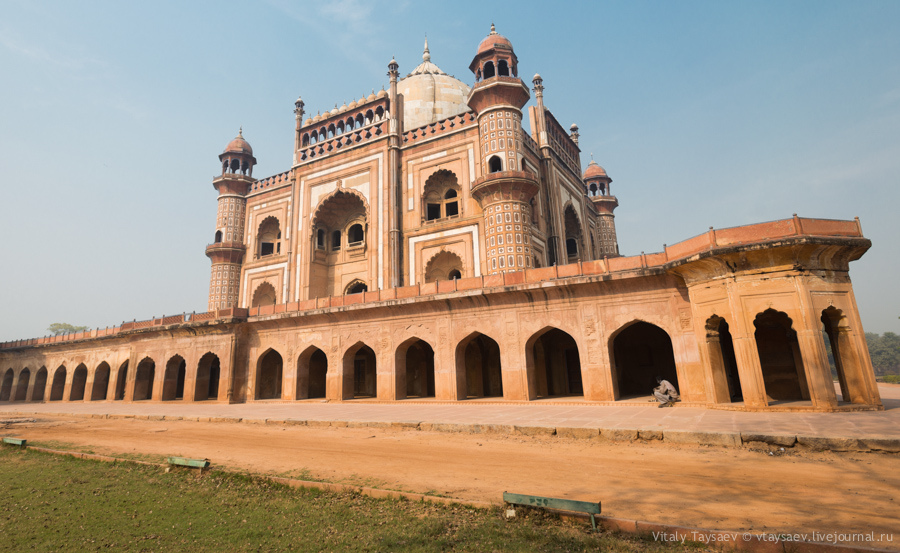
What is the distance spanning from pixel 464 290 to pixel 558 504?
12.4 metres

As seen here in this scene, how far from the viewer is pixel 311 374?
22.8m

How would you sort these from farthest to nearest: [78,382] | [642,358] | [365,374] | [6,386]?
[6,386] → [78,382] → [365,374] → [642,358]

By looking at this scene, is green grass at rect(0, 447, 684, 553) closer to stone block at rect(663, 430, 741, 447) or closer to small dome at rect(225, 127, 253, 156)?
stone block at rect(663, 430, 741, 447)

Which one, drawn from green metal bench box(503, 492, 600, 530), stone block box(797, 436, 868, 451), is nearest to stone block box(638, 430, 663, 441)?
stone block box(797, 436, 868, 451)

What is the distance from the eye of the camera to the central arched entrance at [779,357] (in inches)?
514

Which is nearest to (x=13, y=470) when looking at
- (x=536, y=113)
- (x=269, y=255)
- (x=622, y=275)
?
(x=622, y=275)

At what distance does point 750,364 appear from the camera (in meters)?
11.1

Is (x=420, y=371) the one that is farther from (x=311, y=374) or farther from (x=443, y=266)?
(x=443, y=266)

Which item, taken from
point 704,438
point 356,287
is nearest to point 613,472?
point 704,438

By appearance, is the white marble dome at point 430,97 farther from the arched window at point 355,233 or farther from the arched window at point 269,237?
the arched window at point 269,237

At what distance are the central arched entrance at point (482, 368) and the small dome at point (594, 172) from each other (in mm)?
21186

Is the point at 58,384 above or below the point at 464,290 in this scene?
below

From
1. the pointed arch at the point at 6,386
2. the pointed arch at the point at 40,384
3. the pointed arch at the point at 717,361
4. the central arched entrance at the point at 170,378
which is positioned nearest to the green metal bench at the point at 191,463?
the pointed arch at the point at 717,361

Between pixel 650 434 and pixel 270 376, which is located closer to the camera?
pixel 650 434
